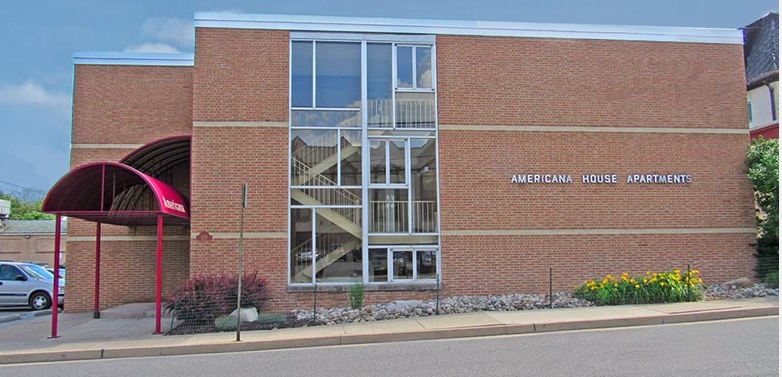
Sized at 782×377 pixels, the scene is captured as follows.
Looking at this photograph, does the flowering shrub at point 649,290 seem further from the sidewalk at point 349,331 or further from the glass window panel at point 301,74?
the glass window panel at point 301,74

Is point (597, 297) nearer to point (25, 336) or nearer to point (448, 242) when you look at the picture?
point (448, 242)

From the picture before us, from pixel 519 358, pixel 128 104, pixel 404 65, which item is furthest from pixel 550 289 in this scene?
pixel 128 104

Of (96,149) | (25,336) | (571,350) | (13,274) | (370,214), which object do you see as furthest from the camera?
(13,274)

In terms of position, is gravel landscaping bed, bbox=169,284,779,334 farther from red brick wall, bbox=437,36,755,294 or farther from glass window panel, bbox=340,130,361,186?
glass window panel, bbox=340,130,361,186

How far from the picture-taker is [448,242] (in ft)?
47.4

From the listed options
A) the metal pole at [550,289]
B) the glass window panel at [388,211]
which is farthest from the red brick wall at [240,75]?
the metal pole at [550,289]

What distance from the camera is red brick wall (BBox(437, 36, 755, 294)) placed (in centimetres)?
1466

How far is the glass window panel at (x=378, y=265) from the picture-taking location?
1431cm

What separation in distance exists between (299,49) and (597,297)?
29.4ft

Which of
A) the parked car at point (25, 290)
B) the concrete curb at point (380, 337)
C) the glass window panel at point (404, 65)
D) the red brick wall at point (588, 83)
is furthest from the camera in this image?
the parked car at point (25, 290)

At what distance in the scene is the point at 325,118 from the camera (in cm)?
1463

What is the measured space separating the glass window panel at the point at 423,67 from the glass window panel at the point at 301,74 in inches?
103

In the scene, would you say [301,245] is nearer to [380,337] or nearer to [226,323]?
[226,323]

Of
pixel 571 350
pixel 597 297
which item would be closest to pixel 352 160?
pixel 597 297
